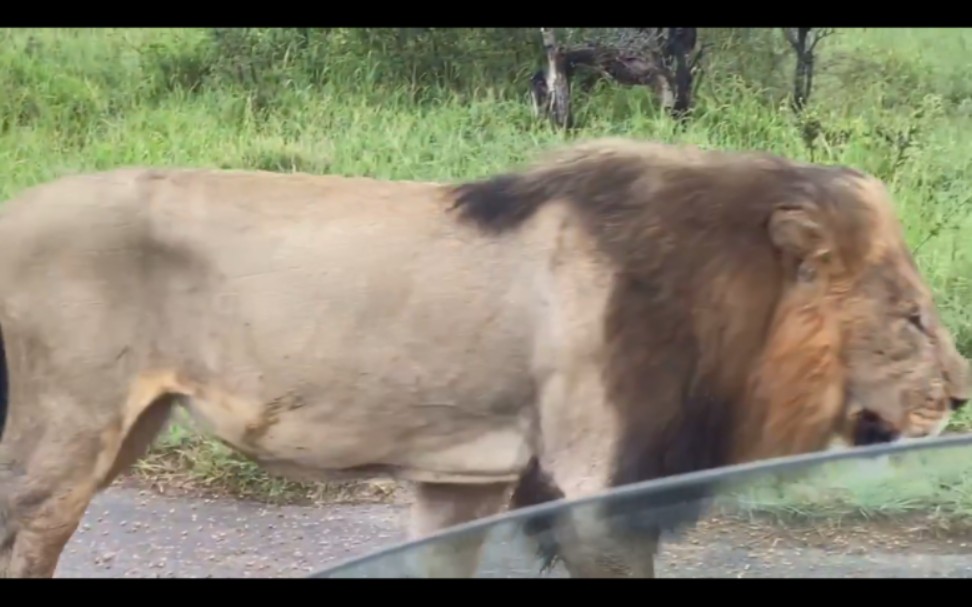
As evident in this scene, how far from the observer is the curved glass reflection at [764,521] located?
71.1 inches

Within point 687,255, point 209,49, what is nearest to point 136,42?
point 209,49

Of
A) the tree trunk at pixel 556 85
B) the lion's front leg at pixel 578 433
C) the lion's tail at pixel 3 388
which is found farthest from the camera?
the tree trunk at pixel 556 85

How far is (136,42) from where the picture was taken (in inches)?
252

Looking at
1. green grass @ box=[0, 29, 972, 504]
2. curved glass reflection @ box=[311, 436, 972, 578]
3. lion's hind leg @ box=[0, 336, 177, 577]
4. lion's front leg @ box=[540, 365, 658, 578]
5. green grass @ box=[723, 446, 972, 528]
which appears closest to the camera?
curved glass reflection @ box=[311, 436, 972, 578]

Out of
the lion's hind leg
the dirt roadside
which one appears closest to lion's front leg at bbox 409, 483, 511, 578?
the dirt roadside

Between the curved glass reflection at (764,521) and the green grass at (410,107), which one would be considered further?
the green grass at (410,107)

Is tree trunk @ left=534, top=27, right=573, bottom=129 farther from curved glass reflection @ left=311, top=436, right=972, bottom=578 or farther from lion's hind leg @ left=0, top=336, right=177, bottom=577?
curved glass reflection @ left=311, top=436, right=972, bottom=578

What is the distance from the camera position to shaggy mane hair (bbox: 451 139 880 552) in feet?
9.77

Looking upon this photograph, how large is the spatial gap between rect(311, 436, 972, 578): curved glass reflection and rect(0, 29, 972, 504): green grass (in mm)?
3501

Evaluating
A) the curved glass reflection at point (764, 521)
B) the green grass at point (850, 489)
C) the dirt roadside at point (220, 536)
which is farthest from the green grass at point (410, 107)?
the curved glass reflection at point (764, 521)

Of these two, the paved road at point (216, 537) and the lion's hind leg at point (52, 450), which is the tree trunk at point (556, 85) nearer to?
the paved road at point (216, 537)

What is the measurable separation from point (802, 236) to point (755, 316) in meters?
0.19

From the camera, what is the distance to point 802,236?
302 centimetres

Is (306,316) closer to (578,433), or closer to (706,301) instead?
(578,433)
